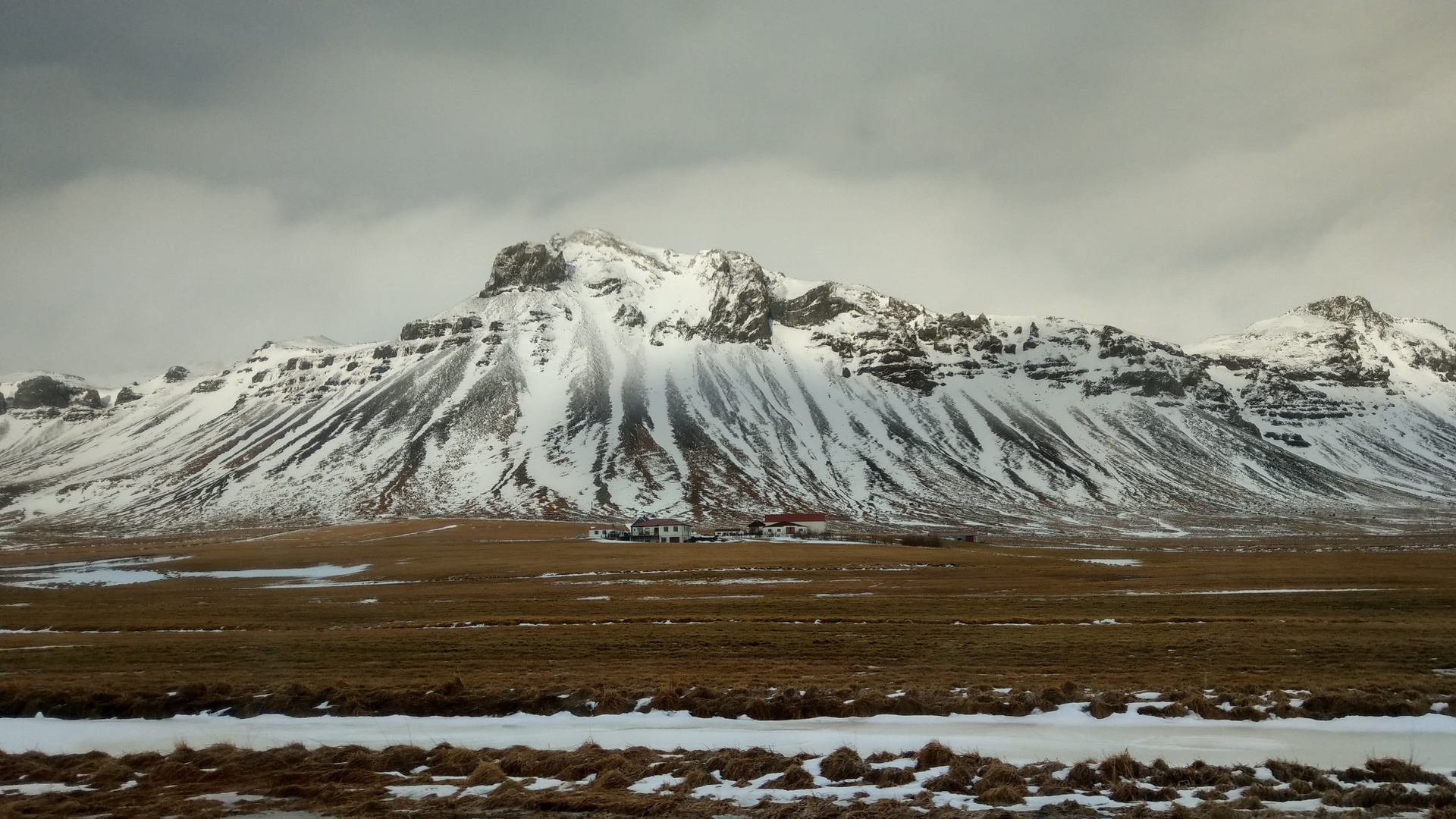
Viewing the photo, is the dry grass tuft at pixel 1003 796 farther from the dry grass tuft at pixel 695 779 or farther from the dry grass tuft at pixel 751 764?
the dry grass tuft at pixel 695 779

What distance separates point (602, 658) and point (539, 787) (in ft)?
38.7

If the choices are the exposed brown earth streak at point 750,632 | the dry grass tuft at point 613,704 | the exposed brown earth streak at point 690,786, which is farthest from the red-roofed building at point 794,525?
the exposed brown earth streak at point 690,786

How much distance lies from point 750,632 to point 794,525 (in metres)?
93.3

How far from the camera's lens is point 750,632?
104ft

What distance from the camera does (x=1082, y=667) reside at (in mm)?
23000

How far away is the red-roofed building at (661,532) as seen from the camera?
373 ft

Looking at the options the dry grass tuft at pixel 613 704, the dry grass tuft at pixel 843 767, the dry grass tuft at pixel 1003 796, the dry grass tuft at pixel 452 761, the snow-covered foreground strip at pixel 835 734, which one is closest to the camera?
the dry grass tuft at pixel 1003 796

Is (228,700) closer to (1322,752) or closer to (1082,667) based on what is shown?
(1082,667)

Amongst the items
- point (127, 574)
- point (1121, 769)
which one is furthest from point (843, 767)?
point (127, 574)

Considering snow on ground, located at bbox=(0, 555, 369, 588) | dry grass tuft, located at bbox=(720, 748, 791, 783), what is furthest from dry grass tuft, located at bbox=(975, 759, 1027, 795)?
snow on ground, located at bbox=(0, 555, 369, 588)

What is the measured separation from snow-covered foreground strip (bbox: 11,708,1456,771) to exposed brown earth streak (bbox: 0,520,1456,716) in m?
1.10

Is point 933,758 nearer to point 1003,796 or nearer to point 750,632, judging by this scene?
point 1003,796

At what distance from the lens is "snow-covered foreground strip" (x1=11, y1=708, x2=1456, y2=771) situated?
598 inches

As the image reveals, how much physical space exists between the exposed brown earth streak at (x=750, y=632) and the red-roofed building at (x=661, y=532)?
40956 millimetres
